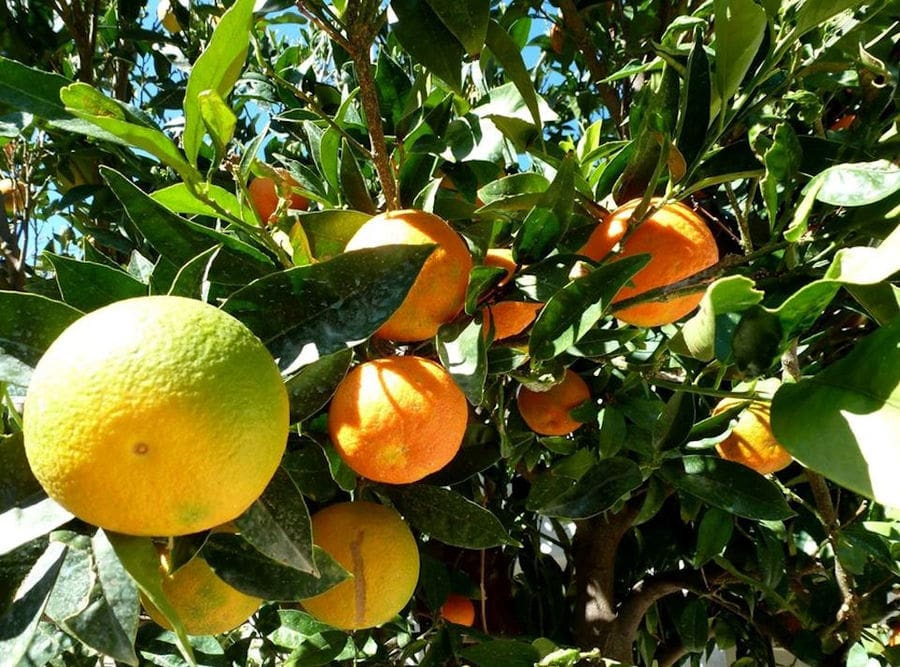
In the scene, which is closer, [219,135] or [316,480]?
[219,135]

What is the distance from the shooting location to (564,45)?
188 cm

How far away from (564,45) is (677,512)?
111 centimetres

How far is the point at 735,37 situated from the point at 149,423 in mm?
621

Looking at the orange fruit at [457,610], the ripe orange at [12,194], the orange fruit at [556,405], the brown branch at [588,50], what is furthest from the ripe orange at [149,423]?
the ripe orange at [12,194]

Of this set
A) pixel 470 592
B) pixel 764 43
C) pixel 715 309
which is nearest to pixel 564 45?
pixel 764 43

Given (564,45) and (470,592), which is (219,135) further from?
(564,45)

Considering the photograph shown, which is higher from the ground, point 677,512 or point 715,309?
point 715,309

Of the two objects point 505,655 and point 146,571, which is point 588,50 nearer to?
point 505,655

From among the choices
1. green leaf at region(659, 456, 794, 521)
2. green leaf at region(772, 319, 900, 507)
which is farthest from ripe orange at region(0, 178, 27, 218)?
green leaf at region(772, 319, 900, 507)

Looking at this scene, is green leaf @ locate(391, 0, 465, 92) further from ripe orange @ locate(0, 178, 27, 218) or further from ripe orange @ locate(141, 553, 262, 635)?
ripe orange @ locate(0, 178, 27, 218)

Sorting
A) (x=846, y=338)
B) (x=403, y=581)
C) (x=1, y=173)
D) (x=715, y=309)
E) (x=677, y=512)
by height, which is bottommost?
(x=677, y=512)

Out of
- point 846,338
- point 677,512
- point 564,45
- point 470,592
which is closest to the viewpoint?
point 470,592

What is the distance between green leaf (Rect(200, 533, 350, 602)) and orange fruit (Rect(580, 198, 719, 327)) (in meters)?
0.38

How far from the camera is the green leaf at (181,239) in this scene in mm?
704
